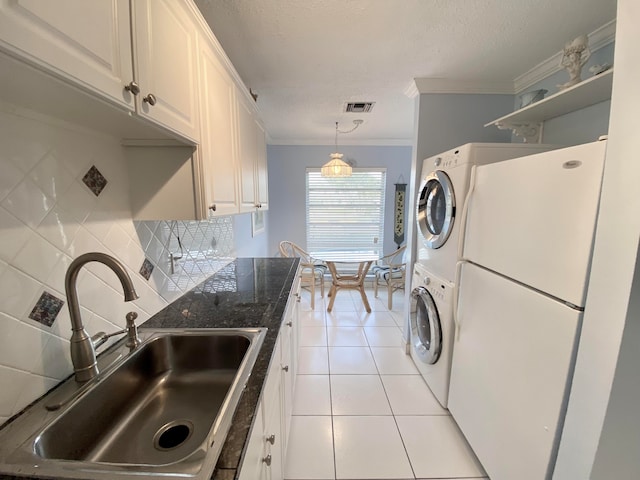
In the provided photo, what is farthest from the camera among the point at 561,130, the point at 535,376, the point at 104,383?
the point at 561,130

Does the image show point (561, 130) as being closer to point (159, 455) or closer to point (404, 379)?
point (404, 379)

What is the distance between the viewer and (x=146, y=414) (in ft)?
3.17

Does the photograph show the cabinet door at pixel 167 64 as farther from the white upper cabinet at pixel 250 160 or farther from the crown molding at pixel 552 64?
the crown molding at pixel 552 64

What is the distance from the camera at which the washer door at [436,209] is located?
167 cm

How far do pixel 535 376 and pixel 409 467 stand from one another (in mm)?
875

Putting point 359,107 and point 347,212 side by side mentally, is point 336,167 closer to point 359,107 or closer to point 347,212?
point 359,107

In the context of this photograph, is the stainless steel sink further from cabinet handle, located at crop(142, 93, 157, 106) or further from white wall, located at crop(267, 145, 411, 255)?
white wall, located at crop(267, 145, 411, 255)

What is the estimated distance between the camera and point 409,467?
1.45m

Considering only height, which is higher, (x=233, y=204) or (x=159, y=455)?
(x=233, y=204)

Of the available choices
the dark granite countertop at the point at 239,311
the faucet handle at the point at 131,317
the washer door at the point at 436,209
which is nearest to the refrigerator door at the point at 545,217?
the washer door at the point at 436,209

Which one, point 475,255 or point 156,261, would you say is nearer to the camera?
point 156,261

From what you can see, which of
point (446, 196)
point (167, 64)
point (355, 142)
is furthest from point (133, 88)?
point (355, 142)

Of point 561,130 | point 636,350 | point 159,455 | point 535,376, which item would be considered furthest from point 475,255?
point 159,455

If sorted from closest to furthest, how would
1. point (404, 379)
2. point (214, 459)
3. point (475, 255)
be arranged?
point (214, 459) → point (475, 255) → point (404, 379)
